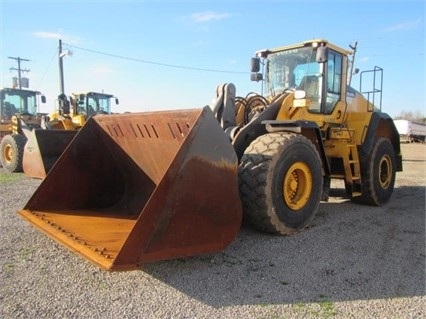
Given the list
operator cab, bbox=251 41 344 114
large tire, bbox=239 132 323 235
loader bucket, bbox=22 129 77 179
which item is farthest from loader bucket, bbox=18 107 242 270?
operator cab, bbox=251 41 344 114

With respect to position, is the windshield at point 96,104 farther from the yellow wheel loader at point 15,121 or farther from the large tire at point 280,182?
the large tire at point 280,182

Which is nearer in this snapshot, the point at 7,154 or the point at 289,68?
the point at 289,68

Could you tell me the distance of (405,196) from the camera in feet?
26.7

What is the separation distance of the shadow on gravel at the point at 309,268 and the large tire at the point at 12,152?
8.75 meters

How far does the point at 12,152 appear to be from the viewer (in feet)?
37.9

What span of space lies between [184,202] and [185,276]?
68cm

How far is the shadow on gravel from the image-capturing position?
3.25 metres

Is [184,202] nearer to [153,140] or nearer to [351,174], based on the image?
[153,140]

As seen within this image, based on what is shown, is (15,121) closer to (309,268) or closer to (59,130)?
(59,130)

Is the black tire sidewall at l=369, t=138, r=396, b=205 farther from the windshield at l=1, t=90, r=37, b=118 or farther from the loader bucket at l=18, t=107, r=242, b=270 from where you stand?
the windshield at l=1, t=90, r=37, b=118

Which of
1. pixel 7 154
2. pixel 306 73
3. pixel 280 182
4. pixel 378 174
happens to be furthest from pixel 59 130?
pixel 7 154

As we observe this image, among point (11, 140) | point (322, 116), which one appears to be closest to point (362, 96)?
point (322, 116)

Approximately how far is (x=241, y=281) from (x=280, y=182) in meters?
1.43

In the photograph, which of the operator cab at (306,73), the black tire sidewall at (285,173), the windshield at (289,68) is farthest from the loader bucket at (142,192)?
the windshield at (289,68)
